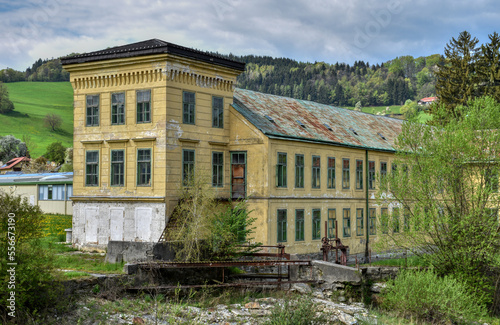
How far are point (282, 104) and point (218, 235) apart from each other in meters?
14.4

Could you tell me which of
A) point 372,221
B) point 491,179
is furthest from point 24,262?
point 372,221

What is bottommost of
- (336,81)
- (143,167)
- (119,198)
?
(119,198)

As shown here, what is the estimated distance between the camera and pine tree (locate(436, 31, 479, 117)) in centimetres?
5959

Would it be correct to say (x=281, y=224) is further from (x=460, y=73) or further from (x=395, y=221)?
(x=460, y=73)

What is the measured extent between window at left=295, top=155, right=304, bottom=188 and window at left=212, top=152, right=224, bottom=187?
425 centimetres

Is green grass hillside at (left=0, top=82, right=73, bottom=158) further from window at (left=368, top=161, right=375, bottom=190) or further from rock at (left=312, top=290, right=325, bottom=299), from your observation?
rock at (left=312, top=290, right=325, bottom=299)

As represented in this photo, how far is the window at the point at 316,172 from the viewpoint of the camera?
32.5 m

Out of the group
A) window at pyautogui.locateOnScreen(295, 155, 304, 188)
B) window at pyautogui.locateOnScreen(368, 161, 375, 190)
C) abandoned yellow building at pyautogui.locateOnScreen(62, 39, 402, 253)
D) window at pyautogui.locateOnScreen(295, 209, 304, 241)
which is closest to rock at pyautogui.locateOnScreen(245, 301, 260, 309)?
abandoned yellow building at pyautogui.locateOnScreen(62, 39, 402, 253)

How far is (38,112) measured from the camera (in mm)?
125750

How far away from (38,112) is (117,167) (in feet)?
347

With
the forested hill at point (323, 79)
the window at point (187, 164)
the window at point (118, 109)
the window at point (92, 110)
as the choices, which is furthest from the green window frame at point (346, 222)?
the forested hill at point (323, 79)

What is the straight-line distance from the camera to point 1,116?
394ft

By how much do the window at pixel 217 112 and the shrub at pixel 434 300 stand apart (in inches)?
497

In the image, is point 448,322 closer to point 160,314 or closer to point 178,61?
point 160,314
